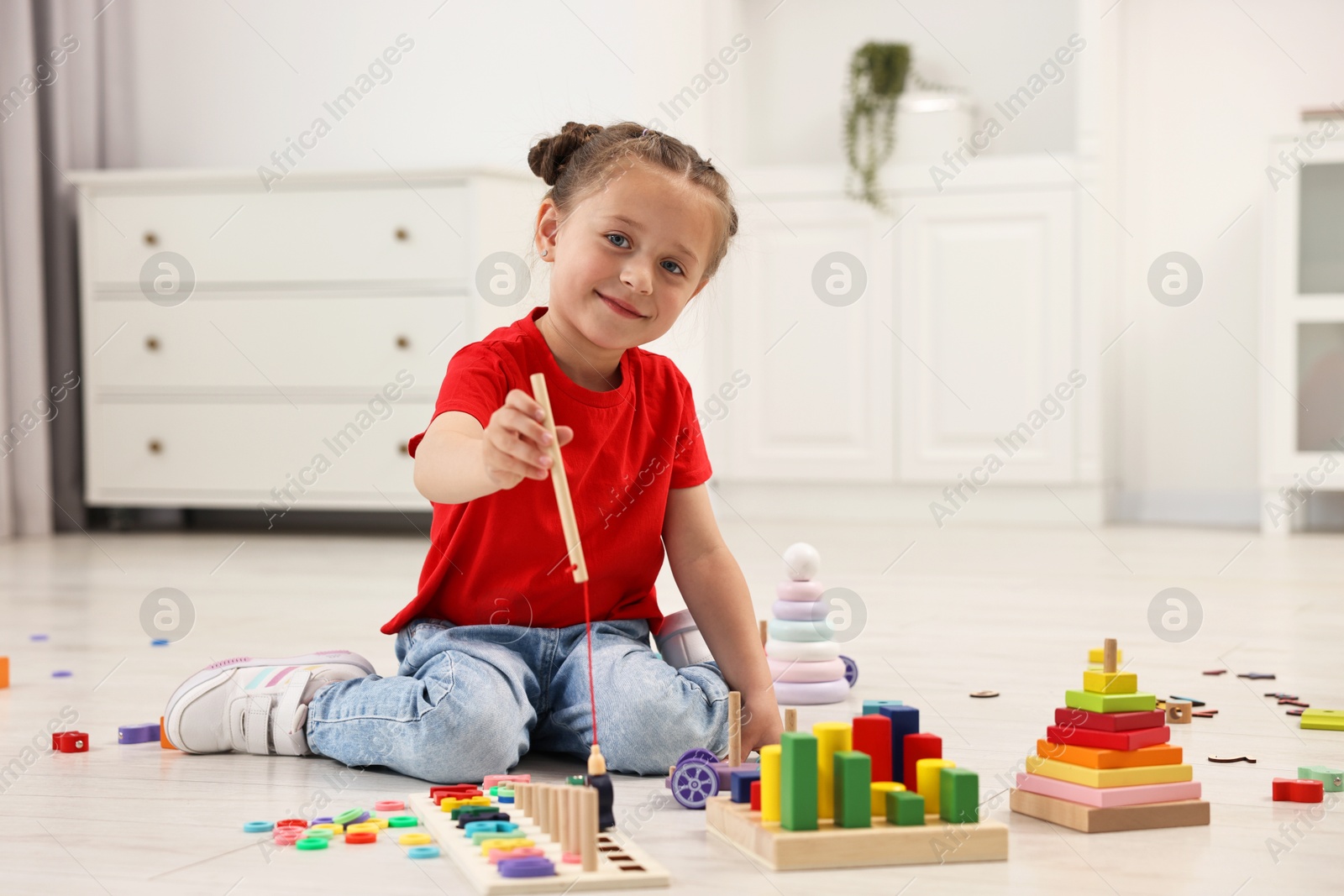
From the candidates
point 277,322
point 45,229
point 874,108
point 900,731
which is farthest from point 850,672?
point 45,229

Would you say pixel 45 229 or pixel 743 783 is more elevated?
pixel 45 229

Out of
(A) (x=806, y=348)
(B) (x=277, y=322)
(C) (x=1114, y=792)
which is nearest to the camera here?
(C) (x=1114, y=792)

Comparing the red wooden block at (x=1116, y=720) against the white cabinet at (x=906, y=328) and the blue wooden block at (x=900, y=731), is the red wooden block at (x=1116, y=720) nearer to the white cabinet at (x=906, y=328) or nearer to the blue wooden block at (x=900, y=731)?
the blue wooden block at (x=900, y=731)

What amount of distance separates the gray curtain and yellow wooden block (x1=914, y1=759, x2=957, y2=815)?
104 inches

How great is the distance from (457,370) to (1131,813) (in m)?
0.59

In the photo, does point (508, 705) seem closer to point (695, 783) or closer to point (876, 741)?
point (695, 783)

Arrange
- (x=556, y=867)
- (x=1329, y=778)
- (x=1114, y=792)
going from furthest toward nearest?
(x=1329, y=778) → (x=1114, y=792) → (x=556, y=867)

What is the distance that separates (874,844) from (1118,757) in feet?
0.61

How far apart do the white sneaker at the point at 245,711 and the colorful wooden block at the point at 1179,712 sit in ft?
2.35

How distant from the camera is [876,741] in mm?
876

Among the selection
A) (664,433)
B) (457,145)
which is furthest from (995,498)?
(664,433)

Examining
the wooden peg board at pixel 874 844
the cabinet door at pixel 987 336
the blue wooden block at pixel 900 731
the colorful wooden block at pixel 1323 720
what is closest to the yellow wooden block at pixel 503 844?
the wooden peg board at pixel 874 844

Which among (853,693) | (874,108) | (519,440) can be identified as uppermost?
(874,108)

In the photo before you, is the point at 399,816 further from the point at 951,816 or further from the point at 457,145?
the point at 457,145
